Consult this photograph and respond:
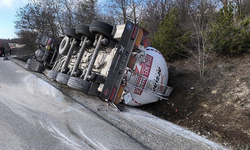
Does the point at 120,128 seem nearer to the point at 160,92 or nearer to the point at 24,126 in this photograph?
the point at 24,126

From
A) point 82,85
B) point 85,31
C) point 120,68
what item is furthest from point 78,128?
point 85,31

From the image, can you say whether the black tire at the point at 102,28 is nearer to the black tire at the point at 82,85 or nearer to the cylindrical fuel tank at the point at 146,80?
the cylindrical fuel tank at the point at 146,80

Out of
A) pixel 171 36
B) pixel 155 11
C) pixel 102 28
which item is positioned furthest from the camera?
pixel 155 11

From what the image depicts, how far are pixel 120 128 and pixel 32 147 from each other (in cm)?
149

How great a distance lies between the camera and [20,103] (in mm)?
4203

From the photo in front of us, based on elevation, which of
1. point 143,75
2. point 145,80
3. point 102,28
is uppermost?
point 102,28

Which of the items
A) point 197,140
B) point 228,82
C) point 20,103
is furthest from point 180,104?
point 20,103

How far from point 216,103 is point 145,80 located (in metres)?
1.82

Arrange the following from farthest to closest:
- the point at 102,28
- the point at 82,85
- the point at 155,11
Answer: the point at 155,11, the point at 102,28, the point at 82,85

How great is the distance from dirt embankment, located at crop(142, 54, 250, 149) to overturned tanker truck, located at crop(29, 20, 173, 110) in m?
0.54

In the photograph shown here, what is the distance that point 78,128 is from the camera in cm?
324

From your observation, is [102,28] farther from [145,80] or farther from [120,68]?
[145,80]

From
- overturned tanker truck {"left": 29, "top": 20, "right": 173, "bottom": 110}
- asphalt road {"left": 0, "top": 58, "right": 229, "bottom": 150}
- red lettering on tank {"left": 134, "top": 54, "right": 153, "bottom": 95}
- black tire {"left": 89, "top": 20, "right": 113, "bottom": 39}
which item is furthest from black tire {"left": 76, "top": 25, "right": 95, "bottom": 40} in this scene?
asphalt road {"left": 0, "top": 58, "right": 229, "bottom": 150}

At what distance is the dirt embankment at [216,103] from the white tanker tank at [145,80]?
0.47 metres
